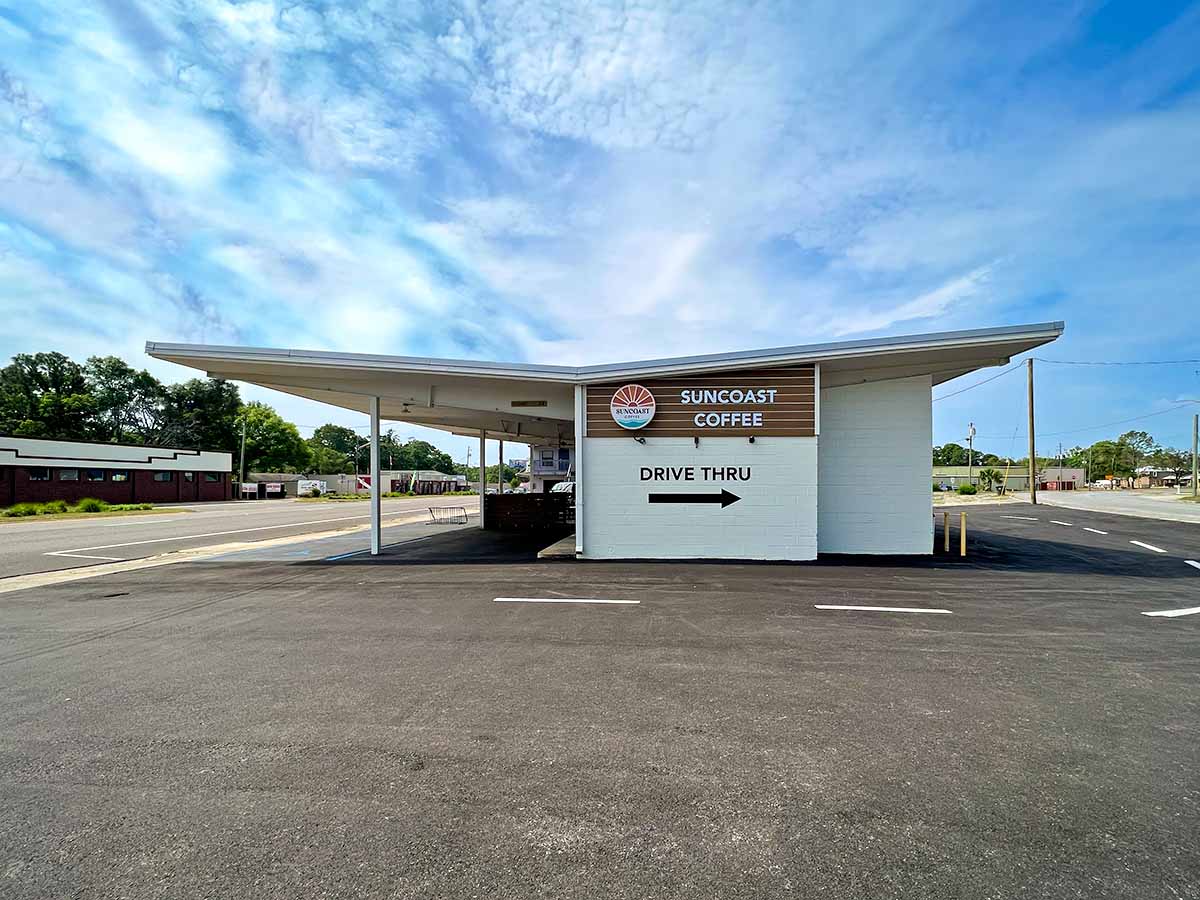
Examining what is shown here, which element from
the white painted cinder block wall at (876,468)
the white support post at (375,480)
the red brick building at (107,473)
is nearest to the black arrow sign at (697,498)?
the white painted cinder block wall at (876,468)

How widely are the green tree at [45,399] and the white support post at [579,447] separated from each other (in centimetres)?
5980

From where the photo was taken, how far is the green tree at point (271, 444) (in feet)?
211

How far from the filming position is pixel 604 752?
11.2 feet

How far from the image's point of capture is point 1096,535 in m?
16.2

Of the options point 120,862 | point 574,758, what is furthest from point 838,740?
point 120,862

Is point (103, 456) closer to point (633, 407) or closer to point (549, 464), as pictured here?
point (549, 464)

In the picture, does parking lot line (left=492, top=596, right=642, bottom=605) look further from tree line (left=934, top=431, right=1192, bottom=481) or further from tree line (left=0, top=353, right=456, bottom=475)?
tree line (left=934, top=431, right=1192, bottom=481)

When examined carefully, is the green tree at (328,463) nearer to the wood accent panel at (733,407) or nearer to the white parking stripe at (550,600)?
the wood accent panel at (733,407)

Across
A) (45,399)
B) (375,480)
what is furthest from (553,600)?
(45,399)

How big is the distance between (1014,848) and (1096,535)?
18.6m

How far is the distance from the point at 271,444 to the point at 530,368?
6605 centimetres

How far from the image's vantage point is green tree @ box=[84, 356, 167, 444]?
200 ft

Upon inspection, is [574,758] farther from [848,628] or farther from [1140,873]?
[848,628]

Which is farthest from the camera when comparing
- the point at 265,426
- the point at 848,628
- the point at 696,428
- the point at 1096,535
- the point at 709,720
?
the point at 265,426
